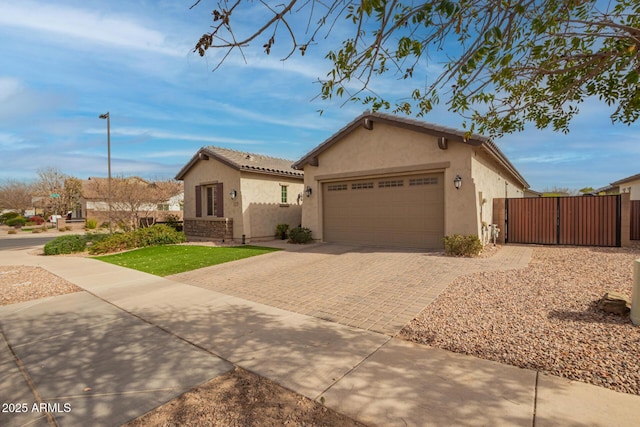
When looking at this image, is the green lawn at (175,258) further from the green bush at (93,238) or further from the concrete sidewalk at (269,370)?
the concrete sidewalk at (269,370)

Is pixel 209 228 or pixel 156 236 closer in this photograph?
pixel 156 236

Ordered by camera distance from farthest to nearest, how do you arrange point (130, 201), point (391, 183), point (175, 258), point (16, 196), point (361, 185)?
point (16, 196), point (130, 201), point (361, 185), point (391, 183), point (175, 258)

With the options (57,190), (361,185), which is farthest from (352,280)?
(57,190)

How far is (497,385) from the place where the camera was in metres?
3.02

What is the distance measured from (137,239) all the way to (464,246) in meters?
14.4

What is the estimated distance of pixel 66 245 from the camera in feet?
46.6

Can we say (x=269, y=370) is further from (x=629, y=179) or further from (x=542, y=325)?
(x=629, y=179)

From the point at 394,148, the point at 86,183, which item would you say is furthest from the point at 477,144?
the point at 86,183

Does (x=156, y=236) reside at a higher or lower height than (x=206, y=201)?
lower

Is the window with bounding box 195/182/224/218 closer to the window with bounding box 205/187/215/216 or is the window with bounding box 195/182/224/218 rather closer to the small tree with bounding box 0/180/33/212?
the window with bounding box 205/187/215/216

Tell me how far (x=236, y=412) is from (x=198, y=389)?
1.93 ft

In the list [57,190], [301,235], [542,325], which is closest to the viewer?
[542,325]

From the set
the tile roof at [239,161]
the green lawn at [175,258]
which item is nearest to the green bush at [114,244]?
the green lawn at [175,258]

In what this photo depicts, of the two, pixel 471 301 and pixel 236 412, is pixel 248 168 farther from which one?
pixel 236 412
